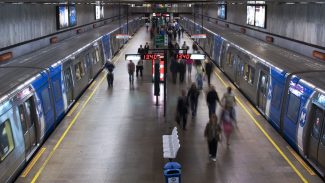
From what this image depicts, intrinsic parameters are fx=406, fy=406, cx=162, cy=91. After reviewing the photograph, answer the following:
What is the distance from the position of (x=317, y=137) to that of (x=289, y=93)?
2.61 meters

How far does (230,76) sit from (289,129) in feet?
35.9

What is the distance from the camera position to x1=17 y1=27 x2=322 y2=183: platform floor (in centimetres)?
971

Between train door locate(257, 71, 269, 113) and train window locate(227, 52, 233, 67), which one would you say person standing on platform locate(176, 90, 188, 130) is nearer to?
train door locate(257, 71, 269, 113)

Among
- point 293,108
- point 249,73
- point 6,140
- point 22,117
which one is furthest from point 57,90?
point 249,73

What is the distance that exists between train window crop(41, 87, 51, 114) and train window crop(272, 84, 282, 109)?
24.1 ft

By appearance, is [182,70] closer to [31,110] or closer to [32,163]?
[31,110]

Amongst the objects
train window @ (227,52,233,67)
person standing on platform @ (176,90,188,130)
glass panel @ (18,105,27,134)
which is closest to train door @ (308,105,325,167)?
person standing on platform @ (176,90,188,130)

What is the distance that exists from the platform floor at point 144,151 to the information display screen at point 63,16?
10219mm

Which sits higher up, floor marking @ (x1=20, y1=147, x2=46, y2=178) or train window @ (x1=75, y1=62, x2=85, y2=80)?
train window @ (x1=75, y1=62, x2=85, y2=80)

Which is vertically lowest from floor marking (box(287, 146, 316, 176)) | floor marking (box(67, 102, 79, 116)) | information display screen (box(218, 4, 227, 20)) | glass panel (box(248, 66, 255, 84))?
floor marking (box(287, 146, 316, 176))

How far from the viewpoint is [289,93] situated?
1206cm

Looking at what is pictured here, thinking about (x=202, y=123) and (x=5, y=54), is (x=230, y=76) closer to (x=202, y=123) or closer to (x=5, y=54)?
(x=202, y=123)

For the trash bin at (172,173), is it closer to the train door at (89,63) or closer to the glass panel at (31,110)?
the glass panel at (31,110)

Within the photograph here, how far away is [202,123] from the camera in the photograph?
46.9 feet
